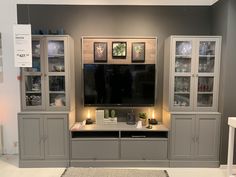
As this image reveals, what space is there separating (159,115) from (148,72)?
826 millimetres

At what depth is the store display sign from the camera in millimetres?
2770

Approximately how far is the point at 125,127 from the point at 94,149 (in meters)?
0.60

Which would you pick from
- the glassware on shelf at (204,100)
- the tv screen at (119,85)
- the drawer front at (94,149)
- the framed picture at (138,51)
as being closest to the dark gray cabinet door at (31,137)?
the drawer front at (94,149)

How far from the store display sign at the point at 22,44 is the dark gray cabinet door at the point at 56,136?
90 cm

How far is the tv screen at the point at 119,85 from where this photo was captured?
3.39 meters

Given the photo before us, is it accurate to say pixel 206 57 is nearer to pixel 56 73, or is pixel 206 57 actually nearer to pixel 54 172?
pixel 56 73

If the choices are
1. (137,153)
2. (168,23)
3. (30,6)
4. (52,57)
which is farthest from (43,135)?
(168,23)

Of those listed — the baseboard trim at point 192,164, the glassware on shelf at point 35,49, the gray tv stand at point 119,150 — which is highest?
the glassware on shelf at point 35,49

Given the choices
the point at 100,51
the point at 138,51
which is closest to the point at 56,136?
the point at 100,51

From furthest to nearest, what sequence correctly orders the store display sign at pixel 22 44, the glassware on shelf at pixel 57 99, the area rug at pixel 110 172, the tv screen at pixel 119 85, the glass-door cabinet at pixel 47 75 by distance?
the tv screen at pixel 119 85 < the glassware on shelf at pixel 57 99 < the glass-door cabinet at pixel 47 75 < the area rug at pixel 110 172 < the store display sign at pixel 22 44

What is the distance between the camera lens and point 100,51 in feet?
11.4

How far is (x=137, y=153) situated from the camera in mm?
3180

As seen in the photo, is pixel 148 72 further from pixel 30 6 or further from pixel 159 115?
pixel 30 6

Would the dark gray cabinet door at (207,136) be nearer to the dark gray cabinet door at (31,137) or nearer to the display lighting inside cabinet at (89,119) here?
the display lighting inside cabinet at (89,119)
